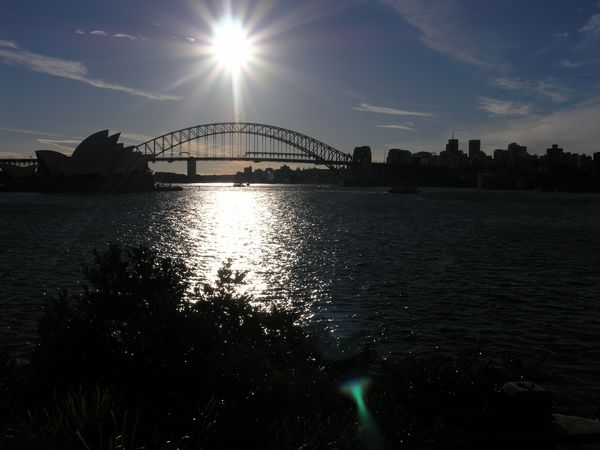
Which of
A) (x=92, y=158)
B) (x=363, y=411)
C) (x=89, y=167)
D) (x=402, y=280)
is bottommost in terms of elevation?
(x=402, y=280)

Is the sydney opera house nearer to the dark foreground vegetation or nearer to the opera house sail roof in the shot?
the opera house sail roof

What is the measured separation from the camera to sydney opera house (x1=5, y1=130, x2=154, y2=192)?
146 m

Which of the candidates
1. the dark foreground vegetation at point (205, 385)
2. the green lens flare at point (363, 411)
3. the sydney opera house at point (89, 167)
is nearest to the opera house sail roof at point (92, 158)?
the sydney opera house at point (89, 167)

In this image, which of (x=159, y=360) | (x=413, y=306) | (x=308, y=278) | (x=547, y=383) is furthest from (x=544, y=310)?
(x=159, y=360)

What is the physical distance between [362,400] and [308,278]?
1937 centimetres

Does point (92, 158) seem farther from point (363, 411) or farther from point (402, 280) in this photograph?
point (363, 411)

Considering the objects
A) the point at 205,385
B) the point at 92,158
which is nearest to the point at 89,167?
the point at 92,158

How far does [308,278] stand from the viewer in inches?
1035

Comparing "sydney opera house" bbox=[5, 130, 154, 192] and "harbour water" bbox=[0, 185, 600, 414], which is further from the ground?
"sydney opera house" bbox=[5, 130, 154, 192]

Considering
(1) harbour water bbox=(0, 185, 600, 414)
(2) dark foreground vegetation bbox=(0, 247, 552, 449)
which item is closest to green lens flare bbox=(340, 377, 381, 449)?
(2) dark foreground vegetation bbox=(0, 247, 552, 449)

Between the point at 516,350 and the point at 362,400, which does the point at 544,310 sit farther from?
the point at 362,400

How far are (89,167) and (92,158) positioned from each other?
10.7 feet

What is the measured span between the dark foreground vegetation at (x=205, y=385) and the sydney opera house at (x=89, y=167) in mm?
146681

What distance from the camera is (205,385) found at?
21.4ft
